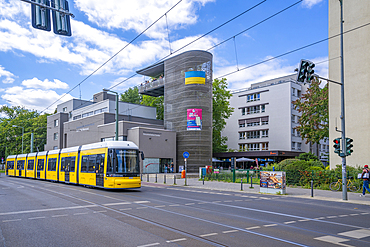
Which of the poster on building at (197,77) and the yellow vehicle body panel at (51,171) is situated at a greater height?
the poster on building at (197,77)

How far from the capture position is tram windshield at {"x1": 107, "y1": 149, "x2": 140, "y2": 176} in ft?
65.2

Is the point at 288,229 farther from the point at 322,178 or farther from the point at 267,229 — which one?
the point at 322,178

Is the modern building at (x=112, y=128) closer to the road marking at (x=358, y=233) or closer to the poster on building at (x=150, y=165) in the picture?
the poster on building at (x=150, y=165)

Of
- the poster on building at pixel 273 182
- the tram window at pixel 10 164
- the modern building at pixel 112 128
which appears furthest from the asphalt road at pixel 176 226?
the tram window at pixel 10 164

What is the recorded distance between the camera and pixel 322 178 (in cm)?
2200

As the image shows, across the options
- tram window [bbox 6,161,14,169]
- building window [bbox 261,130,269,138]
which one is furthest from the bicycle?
building window [bbox 261,130,269,138]

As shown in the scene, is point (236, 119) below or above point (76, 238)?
above

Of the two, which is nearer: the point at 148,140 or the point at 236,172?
the point at 236,172

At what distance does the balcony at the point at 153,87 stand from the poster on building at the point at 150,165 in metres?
13.3

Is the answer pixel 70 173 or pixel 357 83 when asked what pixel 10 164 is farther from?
pixel 357 83

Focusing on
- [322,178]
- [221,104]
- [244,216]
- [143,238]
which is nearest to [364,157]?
[322,178]

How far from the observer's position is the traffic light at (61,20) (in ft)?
35.0

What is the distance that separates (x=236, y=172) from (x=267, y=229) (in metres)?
20.9

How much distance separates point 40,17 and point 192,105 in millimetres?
36599
